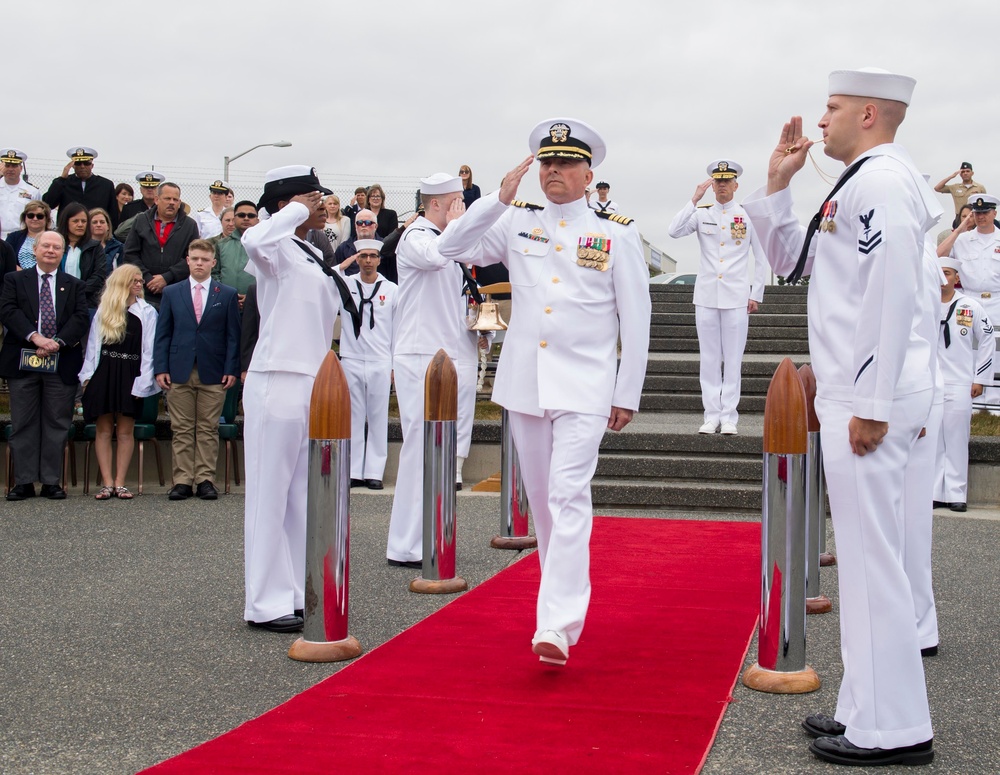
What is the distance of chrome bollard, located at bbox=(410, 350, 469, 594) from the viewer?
6992mm

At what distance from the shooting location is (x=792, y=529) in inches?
201

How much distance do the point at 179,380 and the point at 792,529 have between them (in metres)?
7.38

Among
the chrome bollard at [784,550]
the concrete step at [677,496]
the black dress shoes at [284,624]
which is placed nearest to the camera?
the chrome bollard at [784,550]

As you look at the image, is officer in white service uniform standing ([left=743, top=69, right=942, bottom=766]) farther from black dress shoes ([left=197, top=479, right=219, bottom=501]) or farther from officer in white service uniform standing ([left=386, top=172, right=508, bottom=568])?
black dress shoes ([left=197, top=479, right=219, bottom=501])

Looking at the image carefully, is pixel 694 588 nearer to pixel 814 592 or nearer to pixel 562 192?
pixel 814 592

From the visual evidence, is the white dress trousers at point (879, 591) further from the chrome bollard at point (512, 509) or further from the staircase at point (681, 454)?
the staircase at point (681, 454)

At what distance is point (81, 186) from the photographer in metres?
14.8

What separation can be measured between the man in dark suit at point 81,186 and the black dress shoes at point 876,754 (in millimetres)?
12475

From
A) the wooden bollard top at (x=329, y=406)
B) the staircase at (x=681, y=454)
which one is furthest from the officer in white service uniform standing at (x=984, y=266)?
the wooden bollard top at (x=329, y=406)

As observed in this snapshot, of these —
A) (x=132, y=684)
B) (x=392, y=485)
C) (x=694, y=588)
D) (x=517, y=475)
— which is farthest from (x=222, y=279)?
(x=132, y=684)

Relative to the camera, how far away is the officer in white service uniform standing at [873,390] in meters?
4.00

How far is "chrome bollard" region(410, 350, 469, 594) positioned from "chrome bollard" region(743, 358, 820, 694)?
2297 mm

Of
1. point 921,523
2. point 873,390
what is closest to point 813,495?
point 921,523

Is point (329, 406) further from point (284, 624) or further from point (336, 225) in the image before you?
point (336, 225)
